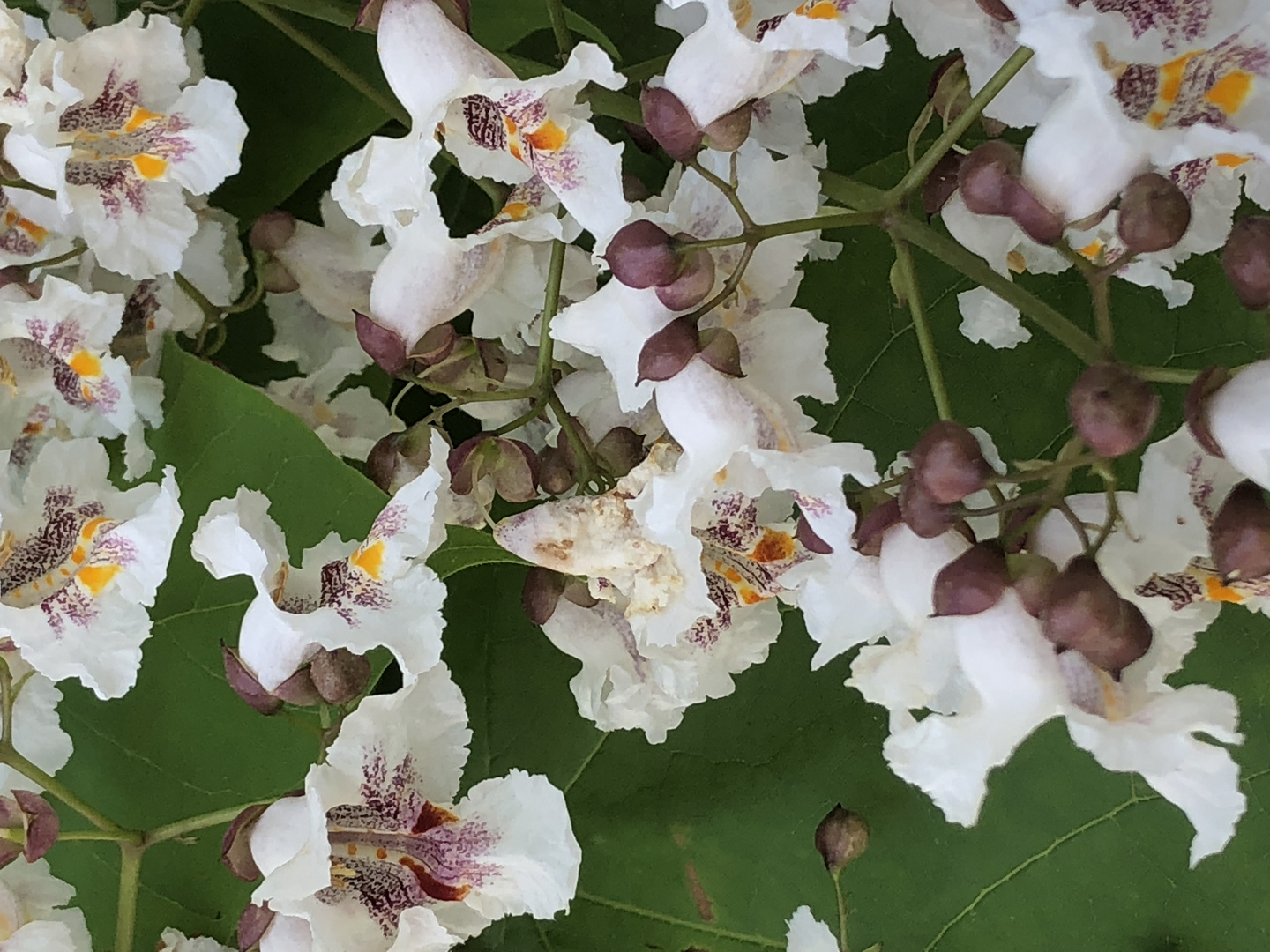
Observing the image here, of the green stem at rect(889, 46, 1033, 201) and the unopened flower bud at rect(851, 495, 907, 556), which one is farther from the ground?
the green stem at rect(889, 46, 1033, 201)

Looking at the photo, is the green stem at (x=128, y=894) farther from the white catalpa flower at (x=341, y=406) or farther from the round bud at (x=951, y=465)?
the round bud at (x=951, y=465)

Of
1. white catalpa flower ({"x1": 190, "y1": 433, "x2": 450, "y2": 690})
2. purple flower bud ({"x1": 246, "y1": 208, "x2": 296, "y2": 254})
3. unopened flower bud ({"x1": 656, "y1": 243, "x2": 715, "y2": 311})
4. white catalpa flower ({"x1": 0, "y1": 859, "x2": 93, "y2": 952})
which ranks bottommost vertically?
white catalpa flower ({"x1": 0, "y1": 859, "x2": 93, "y2": 952})

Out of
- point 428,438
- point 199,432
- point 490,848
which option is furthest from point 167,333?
point 490,848

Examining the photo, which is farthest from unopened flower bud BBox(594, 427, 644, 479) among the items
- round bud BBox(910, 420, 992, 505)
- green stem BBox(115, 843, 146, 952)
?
green stem BBox(115, 843, 146, 952)

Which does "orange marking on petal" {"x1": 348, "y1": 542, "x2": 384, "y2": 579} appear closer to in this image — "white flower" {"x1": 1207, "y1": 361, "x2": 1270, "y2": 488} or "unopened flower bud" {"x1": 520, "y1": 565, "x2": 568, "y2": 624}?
"unopened flower bud" {"x1": 520, "y1": 565, "x2": 568, "y2": 624}

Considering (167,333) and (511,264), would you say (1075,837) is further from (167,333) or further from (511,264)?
(167,333)

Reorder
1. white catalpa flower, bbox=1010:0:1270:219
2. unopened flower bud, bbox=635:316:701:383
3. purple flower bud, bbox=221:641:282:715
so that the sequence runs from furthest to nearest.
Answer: purple flower bud, bbox=221:641:282:715
unopened flower bud, bbox=635:316:701:383
white catalpa flower, bbox=1010:0:1270:219

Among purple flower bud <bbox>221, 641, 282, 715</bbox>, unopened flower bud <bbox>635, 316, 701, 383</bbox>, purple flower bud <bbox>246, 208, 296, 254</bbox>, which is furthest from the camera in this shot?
purple flower bud <bbox>246, 208, 296, 254</bbox>
